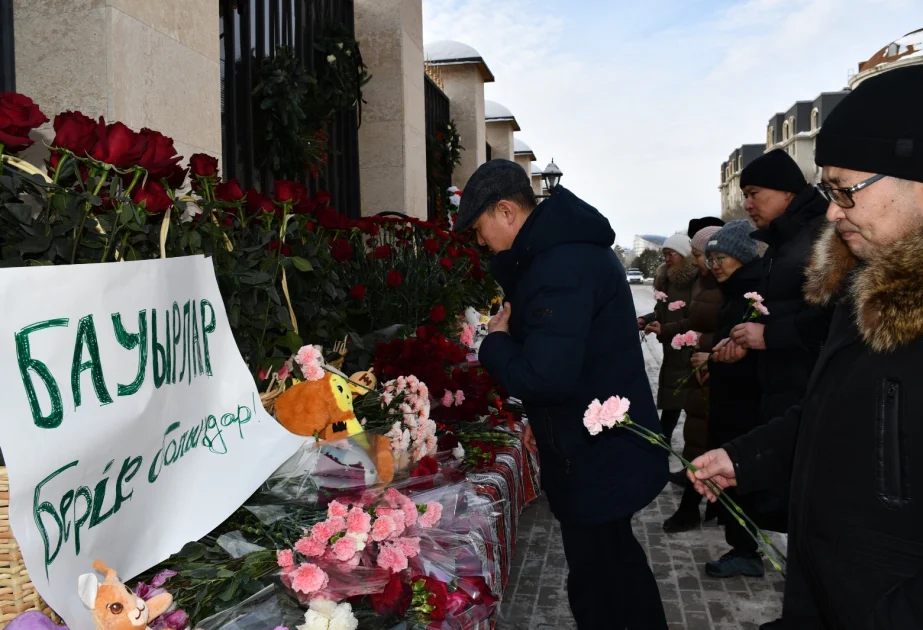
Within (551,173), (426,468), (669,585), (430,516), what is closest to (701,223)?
(669,585)

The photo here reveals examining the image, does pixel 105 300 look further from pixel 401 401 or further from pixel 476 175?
pixel 476 175

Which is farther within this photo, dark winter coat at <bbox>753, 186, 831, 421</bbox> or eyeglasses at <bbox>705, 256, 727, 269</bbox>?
eyeglasses at <bbox>705, 256, 727, 269</bbox>

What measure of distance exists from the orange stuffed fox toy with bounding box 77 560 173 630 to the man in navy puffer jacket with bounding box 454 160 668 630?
1223mm

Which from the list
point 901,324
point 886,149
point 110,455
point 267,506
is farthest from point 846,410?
point 110,455

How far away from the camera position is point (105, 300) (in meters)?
1.27

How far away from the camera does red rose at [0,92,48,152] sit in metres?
1.36

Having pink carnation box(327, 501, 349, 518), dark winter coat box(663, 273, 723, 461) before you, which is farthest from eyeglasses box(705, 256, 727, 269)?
pink carnation box(327, 501, 349, 518)

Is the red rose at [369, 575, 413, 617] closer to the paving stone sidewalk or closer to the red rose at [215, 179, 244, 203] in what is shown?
the red rose at [215, 179, 244, 203]

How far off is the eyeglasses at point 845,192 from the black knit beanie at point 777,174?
202cm

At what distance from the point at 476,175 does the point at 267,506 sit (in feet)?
4.16

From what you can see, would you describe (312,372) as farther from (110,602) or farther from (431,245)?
(431,245)

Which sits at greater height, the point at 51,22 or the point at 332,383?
the point at 51,22

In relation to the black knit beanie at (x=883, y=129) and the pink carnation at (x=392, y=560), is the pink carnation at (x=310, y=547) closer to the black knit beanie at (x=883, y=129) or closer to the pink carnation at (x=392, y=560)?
the pink carnation at (x=392, y=560)

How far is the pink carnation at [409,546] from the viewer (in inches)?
61.8
